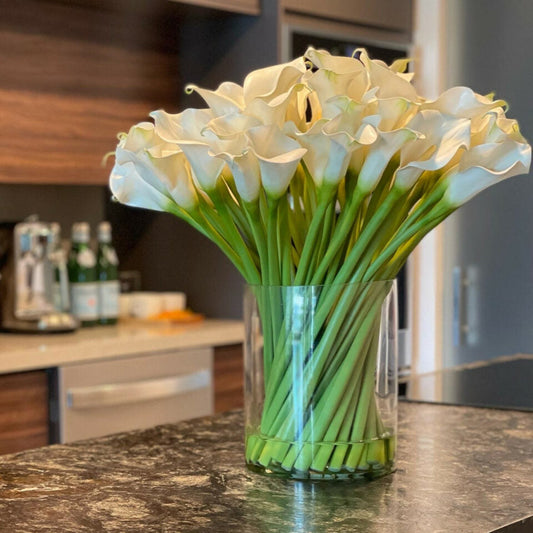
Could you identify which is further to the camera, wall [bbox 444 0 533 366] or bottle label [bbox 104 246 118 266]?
wall [bbox 444 0 533 366]

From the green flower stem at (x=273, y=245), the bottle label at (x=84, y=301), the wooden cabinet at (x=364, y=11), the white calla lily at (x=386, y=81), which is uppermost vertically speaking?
the wooden cabinet at (x=364, y=11)

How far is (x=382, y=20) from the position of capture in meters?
3.34

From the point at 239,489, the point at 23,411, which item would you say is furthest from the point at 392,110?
the point at 23,411

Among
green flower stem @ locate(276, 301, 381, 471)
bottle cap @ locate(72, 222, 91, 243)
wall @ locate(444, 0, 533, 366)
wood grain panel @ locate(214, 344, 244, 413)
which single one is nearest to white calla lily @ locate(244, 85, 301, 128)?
green flower stem @ locate(276, 301, 381, 471)

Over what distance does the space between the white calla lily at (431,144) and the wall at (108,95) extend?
1.86 meters

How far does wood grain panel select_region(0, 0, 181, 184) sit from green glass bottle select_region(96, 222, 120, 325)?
0.70 feet

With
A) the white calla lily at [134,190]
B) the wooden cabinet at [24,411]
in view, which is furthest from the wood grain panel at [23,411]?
the white calla lily at [134,190]

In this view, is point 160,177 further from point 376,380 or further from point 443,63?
point 443,63

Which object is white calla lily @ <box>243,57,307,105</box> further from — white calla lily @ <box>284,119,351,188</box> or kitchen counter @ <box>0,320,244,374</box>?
kitchen counter @ <box>0,320,244,374</box>

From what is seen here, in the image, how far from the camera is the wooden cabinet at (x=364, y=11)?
308 cm

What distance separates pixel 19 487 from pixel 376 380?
403 mm

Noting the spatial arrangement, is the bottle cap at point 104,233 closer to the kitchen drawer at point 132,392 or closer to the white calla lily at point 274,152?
the kitchen drawer at point 132,392

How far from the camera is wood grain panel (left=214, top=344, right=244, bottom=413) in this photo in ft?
9.51

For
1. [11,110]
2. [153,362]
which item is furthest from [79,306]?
[11,110]
